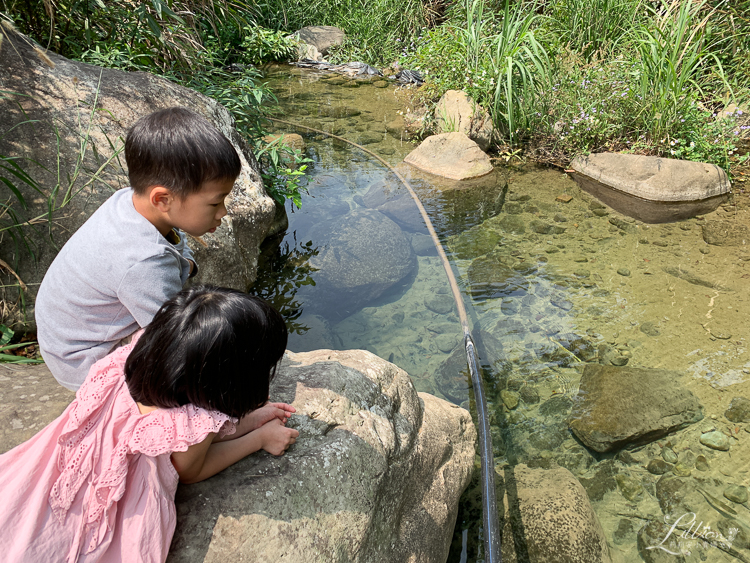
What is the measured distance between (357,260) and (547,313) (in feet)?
4.85

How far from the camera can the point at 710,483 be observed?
7.89ft

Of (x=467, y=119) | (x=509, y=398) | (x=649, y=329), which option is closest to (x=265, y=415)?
(x=509, y=398)

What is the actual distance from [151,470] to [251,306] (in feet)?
1.69

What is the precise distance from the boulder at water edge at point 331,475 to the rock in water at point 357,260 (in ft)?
4.58

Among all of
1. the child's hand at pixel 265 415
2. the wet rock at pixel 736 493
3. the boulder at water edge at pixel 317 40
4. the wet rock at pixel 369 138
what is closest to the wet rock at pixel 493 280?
the wet rock at pixel 736 493

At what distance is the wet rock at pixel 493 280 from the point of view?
3639 mm

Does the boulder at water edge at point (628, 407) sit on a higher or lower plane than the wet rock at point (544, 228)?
lower

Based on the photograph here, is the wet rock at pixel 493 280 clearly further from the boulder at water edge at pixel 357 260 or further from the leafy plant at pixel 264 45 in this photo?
the leafy plant at pixel 264 45

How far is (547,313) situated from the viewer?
3.46m

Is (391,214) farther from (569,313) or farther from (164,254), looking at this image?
(164,254)

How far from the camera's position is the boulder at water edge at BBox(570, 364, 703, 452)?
2582 millimetres

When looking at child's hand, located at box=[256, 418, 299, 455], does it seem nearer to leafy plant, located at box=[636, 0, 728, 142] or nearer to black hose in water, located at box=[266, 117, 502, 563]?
black hose in water, located at box=[266, 117, 502, 563]

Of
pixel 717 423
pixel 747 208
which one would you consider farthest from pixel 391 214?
pixel 747 208

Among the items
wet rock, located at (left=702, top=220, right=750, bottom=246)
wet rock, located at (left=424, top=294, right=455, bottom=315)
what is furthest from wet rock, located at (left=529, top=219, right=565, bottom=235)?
wet rock, located at (left=424, top=294, right=455, bottom=315)
